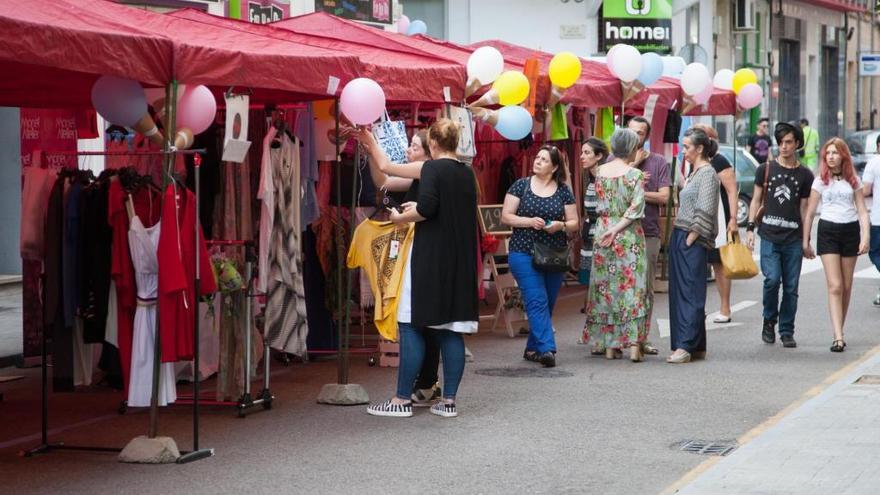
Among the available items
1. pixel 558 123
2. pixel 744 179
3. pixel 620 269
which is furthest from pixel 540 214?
pixel 744 179

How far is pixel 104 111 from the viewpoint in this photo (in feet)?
27.6

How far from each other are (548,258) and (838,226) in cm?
265

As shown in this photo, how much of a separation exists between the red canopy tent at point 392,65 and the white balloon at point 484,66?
0.50 ft

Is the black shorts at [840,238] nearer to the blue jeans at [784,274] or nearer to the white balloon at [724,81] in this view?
the blue jeans at [784,274]

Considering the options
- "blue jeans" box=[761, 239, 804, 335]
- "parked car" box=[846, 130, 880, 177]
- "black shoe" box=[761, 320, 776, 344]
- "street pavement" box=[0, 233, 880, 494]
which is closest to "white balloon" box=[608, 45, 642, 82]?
"blue jeans" box=[761, 239, 804, 335]

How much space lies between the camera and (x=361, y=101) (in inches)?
390

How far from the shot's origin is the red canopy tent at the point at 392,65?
10.8 metres

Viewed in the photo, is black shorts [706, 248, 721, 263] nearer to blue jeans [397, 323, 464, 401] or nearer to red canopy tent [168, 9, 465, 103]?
red canopy tent [168, 9, 465, 103]

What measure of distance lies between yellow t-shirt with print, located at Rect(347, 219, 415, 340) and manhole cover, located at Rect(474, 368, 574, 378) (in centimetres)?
197

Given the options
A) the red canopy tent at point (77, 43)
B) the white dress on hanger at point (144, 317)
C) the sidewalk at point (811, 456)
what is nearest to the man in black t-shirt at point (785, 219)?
the sidewalk at point (811, 456)

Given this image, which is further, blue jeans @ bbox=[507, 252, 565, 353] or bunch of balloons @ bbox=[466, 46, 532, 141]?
bunch of balloons @ bbox=[466, 46, 532, 141]

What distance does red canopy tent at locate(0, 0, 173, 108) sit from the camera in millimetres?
7180

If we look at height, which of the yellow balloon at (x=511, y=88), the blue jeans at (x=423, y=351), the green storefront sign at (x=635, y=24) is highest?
the green storefront sign at (x=635, y=24)

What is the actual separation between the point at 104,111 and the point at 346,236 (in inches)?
170
